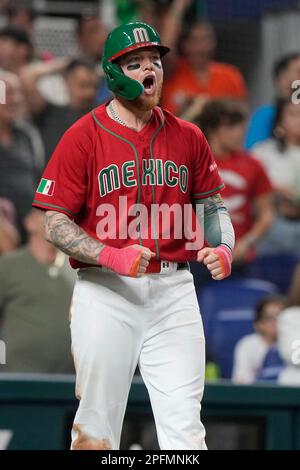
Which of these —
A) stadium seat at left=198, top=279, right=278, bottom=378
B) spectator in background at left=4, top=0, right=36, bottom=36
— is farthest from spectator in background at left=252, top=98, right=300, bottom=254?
spectator in background at left=4, top=0, right=36, bottom=36

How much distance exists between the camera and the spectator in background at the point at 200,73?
840 centimetres

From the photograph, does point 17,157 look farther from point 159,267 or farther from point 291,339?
point 159,267

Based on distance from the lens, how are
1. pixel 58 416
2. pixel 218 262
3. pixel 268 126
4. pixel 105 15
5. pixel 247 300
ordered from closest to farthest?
pixel 218 262 < pixel 58 416 < pixel 247 300 < pixel 268 126 < pixel 105 15

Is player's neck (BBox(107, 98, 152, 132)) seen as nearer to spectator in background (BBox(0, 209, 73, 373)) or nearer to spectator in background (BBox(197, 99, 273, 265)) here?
spectator in background (BBox(0, 209, 73, 373))

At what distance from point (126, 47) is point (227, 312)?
3569 mm

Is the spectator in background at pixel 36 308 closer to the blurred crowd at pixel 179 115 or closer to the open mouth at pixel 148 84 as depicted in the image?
the blurred crowd at pixel 179 115

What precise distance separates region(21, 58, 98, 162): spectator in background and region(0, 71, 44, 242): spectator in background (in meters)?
0.13

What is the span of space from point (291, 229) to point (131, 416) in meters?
2.59

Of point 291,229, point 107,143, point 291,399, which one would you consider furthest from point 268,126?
point 107,143

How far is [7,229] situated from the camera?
7.05 meters

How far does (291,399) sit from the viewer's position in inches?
221

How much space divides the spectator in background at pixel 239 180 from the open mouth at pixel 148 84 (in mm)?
3280

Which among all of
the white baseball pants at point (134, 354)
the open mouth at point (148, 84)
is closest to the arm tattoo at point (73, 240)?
the white baseball pants at point (134, 354)

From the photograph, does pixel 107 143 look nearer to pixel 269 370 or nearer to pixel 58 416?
pixel 58 416
